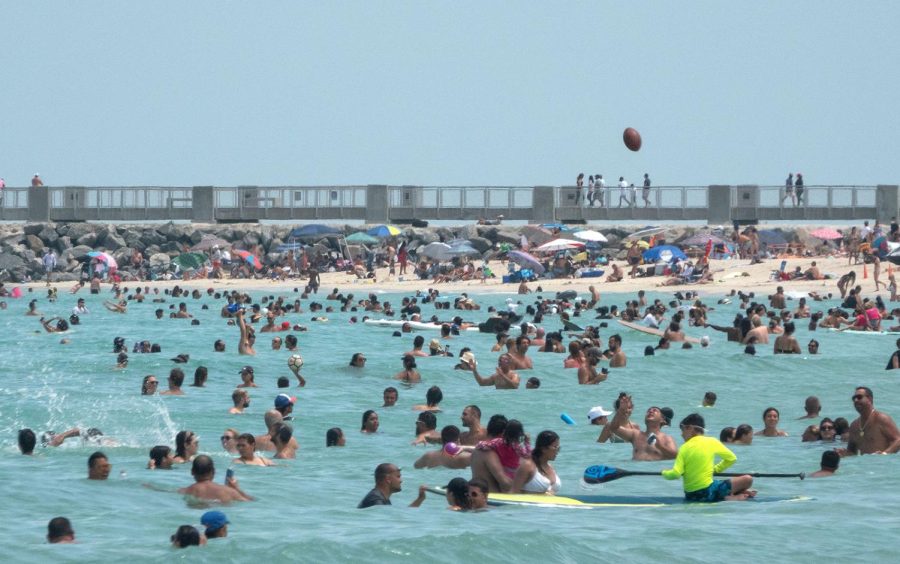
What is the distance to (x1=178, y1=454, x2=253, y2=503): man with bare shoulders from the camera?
13234 mm

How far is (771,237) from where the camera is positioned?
161 ft

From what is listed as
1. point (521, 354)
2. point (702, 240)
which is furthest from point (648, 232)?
point (521, 354)

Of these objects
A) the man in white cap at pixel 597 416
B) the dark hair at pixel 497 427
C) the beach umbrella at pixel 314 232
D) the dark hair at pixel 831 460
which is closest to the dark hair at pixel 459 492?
the dark hair at pixel 497 427

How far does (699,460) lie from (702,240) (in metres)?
36.2

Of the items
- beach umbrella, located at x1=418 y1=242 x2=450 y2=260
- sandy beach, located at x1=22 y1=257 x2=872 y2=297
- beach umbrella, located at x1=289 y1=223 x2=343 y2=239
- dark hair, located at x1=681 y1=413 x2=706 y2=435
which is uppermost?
beach umbrella, located at x1=289 y1=223 x2=343 y2=239

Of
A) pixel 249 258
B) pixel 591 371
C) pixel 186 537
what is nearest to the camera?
pixel 186 537

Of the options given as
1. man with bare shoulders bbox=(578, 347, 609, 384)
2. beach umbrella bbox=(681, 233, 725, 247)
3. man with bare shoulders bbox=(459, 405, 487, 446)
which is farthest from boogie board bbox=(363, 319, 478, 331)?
man with bare shoulders bbox=(459, 405, 487, 446)

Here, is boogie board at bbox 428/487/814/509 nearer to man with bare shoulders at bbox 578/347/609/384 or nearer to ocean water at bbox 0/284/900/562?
ocean water at bbox 0/284/900/562

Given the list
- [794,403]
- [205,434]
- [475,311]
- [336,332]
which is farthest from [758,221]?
[205,434]

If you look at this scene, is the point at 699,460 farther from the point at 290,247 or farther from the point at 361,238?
the point at 290,247

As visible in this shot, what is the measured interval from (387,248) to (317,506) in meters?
40.0

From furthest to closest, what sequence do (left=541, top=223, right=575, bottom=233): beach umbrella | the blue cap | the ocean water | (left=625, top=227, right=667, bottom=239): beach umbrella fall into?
(left=541, top=223, right=575, bottom=233): beach umbrella < (left=625, top=227, right=667, bottom=239): beach umbrella < the ocean water < the blue cap

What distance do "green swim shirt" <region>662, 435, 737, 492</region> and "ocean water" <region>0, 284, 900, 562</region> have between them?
10.7 inches

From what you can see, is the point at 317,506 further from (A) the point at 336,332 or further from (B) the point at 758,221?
(B) the point at 758,221
